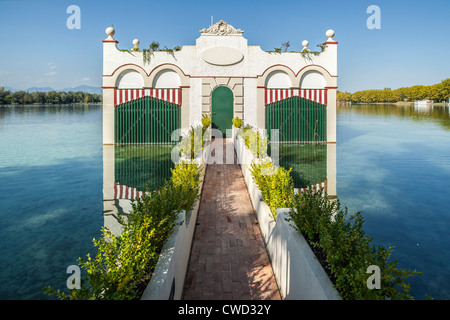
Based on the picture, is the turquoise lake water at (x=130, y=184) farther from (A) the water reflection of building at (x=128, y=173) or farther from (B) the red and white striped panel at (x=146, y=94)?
(B) the red and white striped panel at (x=146, y=94)

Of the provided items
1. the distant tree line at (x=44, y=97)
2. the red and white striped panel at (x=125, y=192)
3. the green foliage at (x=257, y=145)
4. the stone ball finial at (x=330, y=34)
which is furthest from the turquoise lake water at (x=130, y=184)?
the distant tree line at (x=44, y=97)

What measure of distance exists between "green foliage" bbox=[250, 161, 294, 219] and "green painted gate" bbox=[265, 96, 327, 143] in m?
13.5

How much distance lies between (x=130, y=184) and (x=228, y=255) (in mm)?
6973

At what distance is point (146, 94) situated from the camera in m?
20.4

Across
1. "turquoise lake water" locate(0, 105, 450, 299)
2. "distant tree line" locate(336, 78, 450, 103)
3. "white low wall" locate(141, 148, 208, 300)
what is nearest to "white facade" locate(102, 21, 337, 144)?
"turquoise lake water" locate(0, 105, 450, 299)

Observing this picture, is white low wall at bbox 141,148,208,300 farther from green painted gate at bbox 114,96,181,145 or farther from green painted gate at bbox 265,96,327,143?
green painted gate at bbox 265,96,327,143

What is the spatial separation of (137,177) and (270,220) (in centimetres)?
790

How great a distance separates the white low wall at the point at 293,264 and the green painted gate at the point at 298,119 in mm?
15364

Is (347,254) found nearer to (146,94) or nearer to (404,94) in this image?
(146,94)

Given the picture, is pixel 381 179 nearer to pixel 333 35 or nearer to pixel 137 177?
pixel 137 177

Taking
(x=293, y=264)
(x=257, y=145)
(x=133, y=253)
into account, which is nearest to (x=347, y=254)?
(x=293, y=264)

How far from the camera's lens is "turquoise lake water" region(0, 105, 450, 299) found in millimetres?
5898

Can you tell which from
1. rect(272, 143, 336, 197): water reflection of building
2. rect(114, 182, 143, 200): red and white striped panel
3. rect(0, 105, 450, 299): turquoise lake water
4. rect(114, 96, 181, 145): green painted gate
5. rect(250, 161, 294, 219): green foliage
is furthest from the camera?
rect(114, 96, 181, 145): green painted gate
